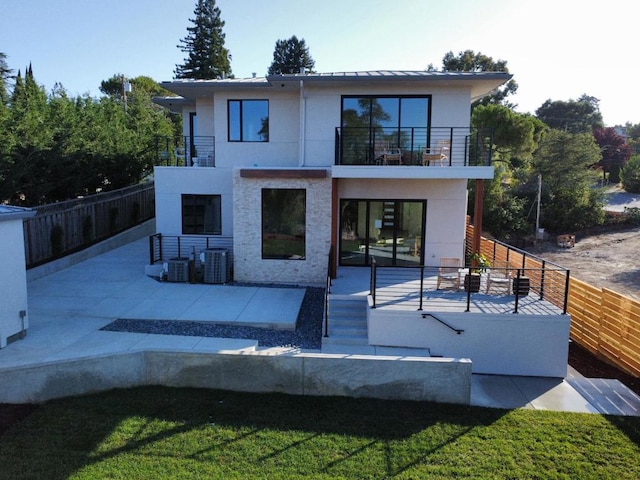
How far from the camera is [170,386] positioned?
25.1 ft

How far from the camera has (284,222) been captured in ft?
44.9

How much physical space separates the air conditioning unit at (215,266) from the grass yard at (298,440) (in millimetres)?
6436

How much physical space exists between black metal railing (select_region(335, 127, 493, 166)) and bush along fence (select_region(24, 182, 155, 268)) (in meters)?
10.1

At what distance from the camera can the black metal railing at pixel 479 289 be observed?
991 cm

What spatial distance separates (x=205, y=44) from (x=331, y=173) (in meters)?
40.3

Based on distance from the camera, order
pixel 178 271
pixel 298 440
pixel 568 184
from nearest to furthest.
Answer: pixel 298 440
pixel 178 271
pixel 568 184

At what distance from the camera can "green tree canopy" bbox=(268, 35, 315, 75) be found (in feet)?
178

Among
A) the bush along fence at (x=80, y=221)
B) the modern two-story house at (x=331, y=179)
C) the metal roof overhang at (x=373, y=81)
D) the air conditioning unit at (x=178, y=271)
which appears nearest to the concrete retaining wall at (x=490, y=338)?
the modern two-story house at (x=331, y=179)

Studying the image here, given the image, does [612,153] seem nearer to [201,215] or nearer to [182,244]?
[201,215]

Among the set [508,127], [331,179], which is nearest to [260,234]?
[331,179]

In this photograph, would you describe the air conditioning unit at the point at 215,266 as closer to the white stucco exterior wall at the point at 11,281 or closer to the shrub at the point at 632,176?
the white stucco exterior wall at the point at 11,281

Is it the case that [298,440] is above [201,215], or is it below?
below

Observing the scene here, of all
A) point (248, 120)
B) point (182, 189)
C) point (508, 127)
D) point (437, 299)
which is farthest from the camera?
point (508, 127)

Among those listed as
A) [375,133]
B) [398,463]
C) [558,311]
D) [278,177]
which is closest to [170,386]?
[398,463]
